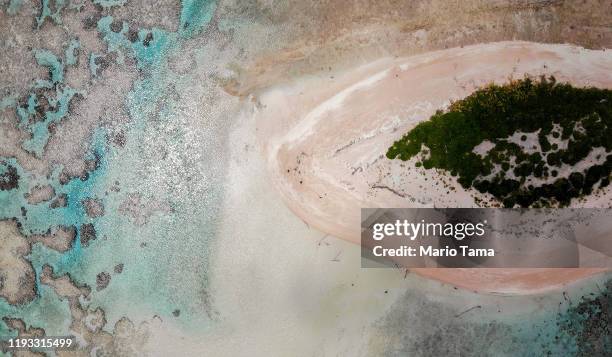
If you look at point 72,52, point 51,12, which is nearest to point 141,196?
point 72,52

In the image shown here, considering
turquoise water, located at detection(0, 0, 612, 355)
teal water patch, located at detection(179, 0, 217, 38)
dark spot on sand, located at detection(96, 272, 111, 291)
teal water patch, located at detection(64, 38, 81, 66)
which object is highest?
teal water patch, located at detection(179, 0, 217, 38)

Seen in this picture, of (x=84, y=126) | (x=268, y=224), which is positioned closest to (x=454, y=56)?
(x=268, y=224)

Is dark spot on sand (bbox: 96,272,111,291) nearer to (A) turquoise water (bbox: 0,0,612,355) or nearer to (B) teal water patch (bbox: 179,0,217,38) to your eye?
(A) turquoise water (bbox: 0,0,612,355)

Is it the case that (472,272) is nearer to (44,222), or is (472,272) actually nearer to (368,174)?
(368,174)

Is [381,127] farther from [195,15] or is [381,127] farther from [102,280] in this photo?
[102,280]

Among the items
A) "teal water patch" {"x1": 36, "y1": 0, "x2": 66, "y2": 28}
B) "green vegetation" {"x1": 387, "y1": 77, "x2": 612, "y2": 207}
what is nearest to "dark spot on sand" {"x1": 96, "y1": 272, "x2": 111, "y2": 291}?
"teal water patch" {"x1": 36, "y1": 0, "x2": 66, "y2": 28}

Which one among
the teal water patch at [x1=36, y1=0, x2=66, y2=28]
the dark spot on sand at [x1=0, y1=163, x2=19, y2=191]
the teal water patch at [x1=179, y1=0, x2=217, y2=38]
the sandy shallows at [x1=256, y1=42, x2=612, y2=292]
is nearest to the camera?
the sandy shallows at [x1=256, y1=42, x2=612, y2=292]

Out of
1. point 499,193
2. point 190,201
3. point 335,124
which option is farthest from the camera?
point 190,201
